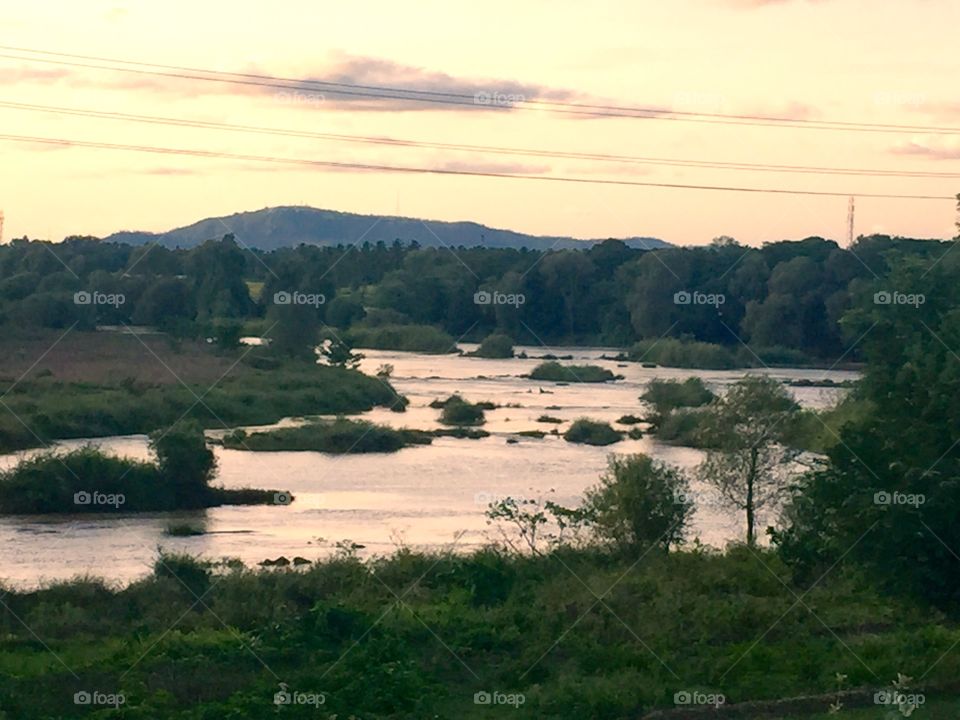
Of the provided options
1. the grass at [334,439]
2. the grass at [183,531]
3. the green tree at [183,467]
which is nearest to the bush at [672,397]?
the grass at [334,439]

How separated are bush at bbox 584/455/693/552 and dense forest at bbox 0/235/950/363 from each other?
51.1m

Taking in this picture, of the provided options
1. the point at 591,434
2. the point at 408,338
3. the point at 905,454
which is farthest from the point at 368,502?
the point at 408,338

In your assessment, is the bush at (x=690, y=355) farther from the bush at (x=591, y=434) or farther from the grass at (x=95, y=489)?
the grass at (x=95, y=489)

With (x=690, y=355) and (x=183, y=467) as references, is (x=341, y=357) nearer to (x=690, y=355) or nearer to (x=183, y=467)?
(x=690, y=355)

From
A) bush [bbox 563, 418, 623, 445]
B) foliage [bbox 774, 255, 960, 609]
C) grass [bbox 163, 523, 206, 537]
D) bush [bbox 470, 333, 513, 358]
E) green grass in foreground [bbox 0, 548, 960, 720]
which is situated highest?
foliage [bbox 774, 255, 960, 609]

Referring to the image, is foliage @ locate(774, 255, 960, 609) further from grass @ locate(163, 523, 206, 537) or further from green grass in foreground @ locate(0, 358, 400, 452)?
green grass in foreground @ locate(0, 358, 400, 452)

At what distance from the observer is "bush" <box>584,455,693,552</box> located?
1148 inches

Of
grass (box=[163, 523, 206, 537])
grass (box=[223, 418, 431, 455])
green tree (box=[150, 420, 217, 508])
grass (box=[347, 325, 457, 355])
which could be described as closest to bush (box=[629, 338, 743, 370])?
grass (box=[347, 325, 457, 355])

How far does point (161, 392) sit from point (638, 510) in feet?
130

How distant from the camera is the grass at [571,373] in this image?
82812 millimetres

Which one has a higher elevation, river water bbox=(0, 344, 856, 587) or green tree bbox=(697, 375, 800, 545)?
green tree bbox=(697, 375, 800, 545)

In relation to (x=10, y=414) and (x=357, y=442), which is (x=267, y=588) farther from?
(x=10, y=414)

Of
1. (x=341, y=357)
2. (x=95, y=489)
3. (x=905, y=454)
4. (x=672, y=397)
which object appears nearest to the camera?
(x=905, y=454)

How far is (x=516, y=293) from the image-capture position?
8906cm
